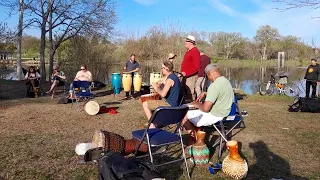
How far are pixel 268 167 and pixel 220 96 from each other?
40.6 inches

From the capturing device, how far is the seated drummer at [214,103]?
3707 millimetres

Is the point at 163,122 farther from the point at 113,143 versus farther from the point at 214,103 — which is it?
the point at 214,103

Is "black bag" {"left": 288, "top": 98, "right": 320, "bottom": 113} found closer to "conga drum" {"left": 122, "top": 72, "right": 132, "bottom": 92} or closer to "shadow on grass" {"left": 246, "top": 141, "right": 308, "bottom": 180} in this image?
"shadow on grass" {"left": 246, "top": 141, "right": 308, "bottom": 180}

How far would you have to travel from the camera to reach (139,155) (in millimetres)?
3770

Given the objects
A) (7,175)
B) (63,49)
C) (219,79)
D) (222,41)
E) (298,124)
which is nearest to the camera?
(7,175)

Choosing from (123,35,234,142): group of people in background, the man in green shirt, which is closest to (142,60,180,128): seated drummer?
(123,35,234,142): group of people in background

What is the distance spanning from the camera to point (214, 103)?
12.6ft

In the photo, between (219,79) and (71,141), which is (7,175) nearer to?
(71,141)

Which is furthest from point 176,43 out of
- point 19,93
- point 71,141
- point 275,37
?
point 275,37

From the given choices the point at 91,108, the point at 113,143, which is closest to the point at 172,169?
the point at 113,143

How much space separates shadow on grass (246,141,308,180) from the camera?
3366 mm

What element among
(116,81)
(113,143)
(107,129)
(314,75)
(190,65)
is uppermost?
(190,65)

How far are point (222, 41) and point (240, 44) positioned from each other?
3.40 m

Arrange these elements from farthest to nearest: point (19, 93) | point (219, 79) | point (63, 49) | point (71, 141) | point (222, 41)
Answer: point (222, 41), point (63, 49), point (19, 93), point (71, 141), point (219, 79)
